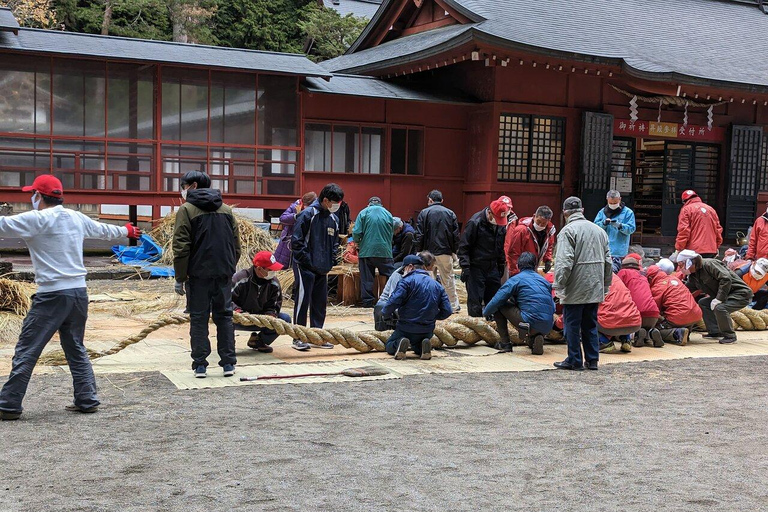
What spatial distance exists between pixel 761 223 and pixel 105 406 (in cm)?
1029

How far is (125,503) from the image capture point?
14.3 feet

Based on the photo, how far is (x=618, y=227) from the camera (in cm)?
1199

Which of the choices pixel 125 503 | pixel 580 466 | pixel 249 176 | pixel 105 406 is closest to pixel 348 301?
pixel 249 176

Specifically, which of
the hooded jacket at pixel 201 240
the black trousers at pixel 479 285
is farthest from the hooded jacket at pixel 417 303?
the black trousers at pixel 479 285

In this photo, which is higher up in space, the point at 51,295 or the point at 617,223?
the point at 617,223

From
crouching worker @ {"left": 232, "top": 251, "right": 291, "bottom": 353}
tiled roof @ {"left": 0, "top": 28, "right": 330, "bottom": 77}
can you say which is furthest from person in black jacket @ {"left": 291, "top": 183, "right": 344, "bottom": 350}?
tiled roof @ {"left": 0, "top": 28, "right": 330, "bottom": 77}

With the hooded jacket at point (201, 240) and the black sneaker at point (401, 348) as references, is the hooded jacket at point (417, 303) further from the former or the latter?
the hooded jacket at point (201, 240)

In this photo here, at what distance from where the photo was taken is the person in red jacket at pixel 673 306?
1029cm

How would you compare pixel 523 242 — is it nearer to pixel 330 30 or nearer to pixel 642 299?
pixel 642 299

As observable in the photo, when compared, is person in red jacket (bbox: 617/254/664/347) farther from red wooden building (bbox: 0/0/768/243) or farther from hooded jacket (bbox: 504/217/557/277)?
red wooden building (bbox: 0/0/768/243)

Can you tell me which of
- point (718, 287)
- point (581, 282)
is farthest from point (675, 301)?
point (581, 282)

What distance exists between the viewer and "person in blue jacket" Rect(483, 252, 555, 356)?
9.23 m

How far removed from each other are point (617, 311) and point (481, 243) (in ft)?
7.59

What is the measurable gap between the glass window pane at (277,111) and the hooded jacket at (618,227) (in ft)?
25.5
